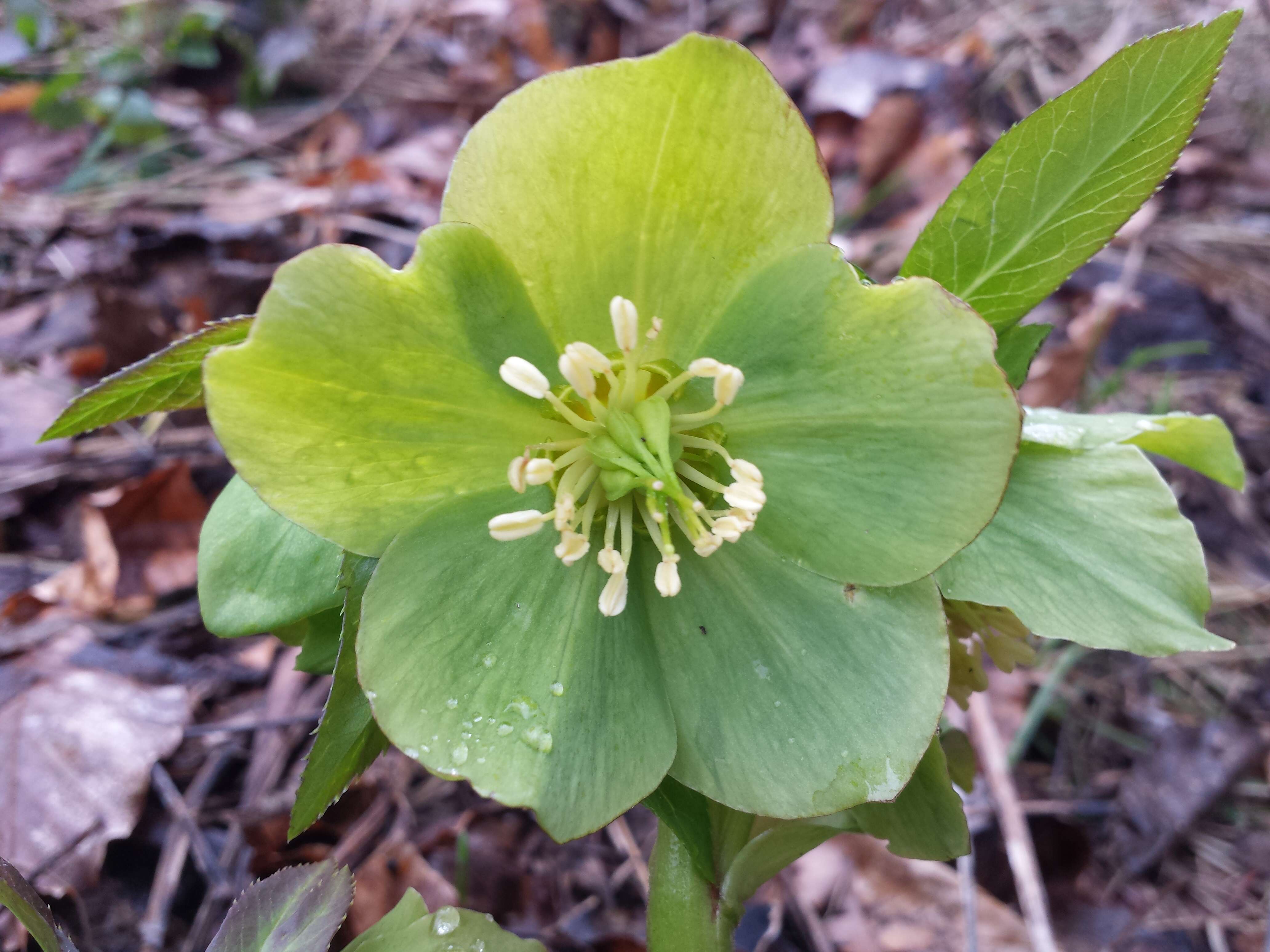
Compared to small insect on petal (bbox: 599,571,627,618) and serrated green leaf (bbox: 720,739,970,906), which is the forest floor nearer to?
serrated green leaf (bbox: 720,739,970,906)

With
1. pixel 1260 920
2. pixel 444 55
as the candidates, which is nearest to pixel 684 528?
pixel 1260 920

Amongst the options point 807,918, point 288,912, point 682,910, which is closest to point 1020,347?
point 682,910

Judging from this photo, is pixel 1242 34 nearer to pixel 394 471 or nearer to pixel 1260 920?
pixel 1260 920

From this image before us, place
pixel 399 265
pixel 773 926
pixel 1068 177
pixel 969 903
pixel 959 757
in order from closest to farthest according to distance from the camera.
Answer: pixel 1068 177
pixel 959 757
pixel 969 903
pixel 773 926
pixel 399 265

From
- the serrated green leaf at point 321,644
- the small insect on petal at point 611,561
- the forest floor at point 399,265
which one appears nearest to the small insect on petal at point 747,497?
the small insect on petal at point 611,561

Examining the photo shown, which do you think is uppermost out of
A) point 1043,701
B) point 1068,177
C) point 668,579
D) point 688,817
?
point 1068,177

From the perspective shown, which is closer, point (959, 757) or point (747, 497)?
point (747, 497)

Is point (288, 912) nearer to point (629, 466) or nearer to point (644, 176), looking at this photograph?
point (629, 466)

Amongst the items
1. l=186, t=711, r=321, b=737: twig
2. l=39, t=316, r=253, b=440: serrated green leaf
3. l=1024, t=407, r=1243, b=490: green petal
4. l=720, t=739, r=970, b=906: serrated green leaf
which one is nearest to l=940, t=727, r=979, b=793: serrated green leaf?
l=720, t=739, r=970, b=906: serrated green leaf
